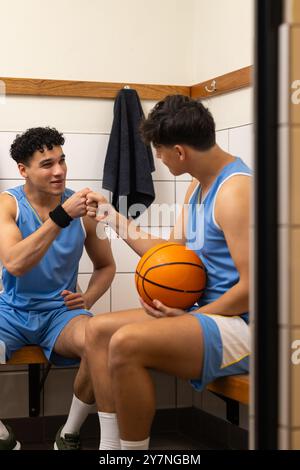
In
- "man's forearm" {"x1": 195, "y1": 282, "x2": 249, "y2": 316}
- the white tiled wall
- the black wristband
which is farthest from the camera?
the white tiled wall

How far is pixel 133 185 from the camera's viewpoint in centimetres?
387

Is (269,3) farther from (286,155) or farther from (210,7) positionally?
(210,7)

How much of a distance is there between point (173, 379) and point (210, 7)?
1894mm

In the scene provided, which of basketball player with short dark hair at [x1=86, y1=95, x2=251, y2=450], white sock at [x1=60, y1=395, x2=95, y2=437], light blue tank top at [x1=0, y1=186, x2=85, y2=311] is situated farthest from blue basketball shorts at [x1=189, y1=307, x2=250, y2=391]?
light blue tank top at [x1=0, y1=186, x2=85, y2=311]

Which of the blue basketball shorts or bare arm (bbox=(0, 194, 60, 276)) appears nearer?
the blue basketball shorts

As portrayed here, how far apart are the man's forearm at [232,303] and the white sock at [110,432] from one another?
1.59ft

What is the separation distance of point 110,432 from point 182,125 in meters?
1.10

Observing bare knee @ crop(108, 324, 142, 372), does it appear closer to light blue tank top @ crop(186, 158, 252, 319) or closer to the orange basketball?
the orange basketball

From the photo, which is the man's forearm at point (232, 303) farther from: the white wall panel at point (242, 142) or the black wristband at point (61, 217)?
the white wall panel at point (242, 142)

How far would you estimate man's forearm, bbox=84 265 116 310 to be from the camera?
3533mm

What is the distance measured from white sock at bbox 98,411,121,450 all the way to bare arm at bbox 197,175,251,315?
0.49 m

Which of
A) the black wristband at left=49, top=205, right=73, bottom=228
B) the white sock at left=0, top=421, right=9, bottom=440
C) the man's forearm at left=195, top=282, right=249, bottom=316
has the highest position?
the black wristband at left=49, top=205, right=73, bottom=228

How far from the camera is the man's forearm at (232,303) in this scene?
8.32 feet

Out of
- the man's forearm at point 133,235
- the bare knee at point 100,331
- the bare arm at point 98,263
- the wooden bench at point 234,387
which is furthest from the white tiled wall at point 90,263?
the bare knee at point 100,331
